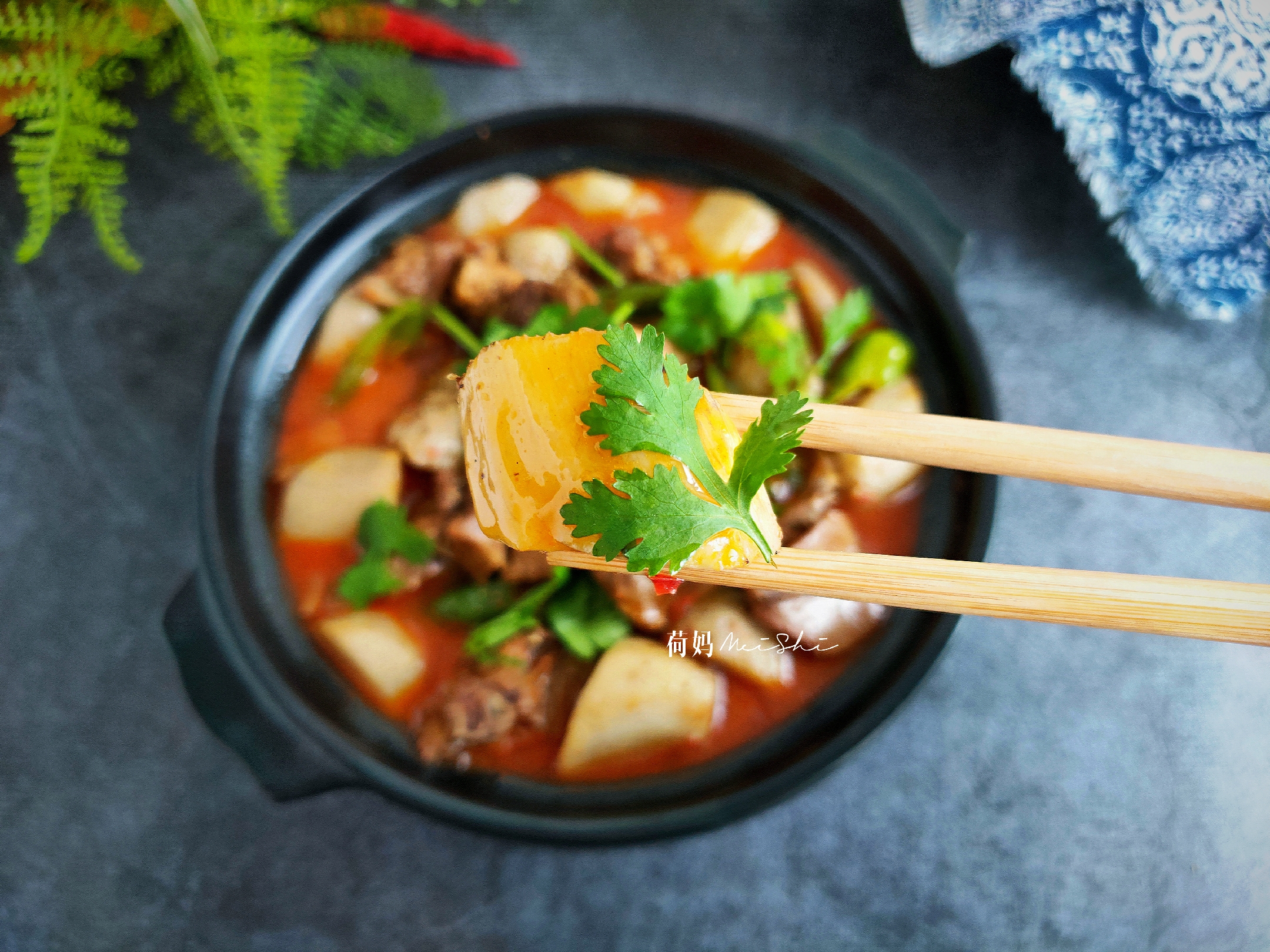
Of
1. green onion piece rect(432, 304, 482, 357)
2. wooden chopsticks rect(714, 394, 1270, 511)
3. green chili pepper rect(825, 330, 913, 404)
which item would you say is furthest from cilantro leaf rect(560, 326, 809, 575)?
green onion piece rect(432, 304, 482, 357)

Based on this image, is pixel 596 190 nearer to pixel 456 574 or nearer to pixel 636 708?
pixel 456 574

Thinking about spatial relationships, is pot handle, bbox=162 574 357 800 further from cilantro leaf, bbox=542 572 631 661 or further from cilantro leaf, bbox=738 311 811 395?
cilantro leaf, bbox=738 311 811 395

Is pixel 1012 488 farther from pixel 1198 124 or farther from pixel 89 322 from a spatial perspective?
pixel 89 322

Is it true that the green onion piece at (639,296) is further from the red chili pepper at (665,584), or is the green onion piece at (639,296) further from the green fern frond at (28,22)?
the green fern frond at (28,22)

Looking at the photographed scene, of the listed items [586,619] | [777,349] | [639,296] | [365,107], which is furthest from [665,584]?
[365,107]

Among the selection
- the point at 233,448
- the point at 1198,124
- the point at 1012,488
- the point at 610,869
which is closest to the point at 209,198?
the point at 233,448

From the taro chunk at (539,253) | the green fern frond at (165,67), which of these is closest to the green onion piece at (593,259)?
the taro chunk at (539,253)
